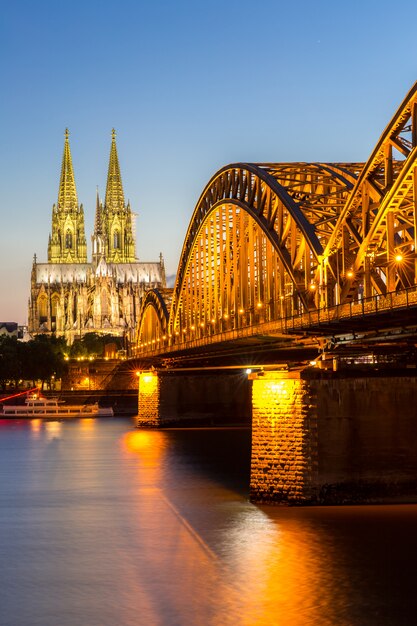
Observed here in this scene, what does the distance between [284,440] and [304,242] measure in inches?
762

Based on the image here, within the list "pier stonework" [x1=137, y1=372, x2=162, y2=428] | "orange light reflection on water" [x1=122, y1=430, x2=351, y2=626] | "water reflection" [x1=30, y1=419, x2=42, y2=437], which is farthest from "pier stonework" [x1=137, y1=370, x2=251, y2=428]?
"orange light reflection on water" [x1=122, y1=430, x2=351, y2=626]

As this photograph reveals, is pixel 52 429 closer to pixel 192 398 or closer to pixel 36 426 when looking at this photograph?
pixel 36 426

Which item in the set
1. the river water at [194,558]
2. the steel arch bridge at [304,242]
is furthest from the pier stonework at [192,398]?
the river water at [194,558]

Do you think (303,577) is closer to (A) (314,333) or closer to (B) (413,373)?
(B) (413,373)

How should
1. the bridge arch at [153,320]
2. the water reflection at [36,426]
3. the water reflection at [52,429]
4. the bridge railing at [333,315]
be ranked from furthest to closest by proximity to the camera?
the bridge arch at [153,320], the water reflection at [36,426], the water reflection at [52,429], the bridge railing at [333,315]

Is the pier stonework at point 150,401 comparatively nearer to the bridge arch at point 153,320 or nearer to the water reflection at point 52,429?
the bridge arch at point 153,320

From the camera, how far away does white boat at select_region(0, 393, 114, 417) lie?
14862 cm

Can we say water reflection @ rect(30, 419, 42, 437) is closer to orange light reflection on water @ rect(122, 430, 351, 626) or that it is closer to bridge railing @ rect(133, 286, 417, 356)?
bridge railing @ rect(133, 286, 417, 356)

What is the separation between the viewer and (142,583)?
35750 mm

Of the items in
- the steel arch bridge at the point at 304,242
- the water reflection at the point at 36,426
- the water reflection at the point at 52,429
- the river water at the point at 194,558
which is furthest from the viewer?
the water reflection at the point at 36,426

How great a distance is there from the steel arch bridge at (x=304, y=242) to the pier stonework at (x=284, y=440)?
12.4ft

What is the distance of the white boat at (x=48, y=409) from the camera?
488ft

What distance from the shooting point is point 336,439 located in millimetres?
44219

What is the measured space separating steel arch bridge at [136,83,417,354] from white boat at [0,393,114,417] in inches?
1363
